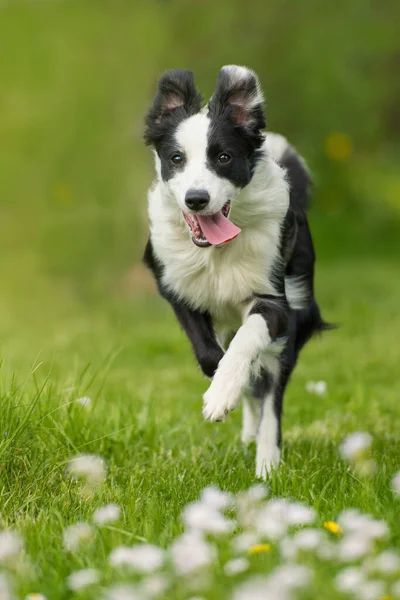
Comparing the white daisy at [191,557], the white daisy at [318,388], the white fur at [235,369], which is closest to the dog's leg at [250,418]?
the white daisy at [318,388]

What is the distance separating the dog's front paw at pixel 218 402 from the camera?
3.45 meters

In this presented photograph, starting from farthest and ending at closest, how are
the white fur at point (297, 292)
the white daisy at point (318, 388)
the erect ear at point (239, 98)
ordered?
1. the white daisy at point (318, 388)
2. the white fur at point (297, 292)
3. the erect ear at point (239, 98)

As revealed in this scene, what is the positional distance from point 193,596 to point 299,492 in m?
1.17

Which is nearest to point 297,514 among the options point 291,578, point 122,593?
point 291,578

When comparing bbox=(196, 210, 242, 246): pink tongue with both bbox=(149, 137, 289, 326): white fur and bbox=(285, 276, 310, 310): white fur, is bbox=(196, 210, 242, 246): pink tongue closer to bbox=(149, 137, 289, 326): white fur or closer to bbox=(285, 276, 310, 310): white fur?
bbox=(149, 137, 289, 326): white fur

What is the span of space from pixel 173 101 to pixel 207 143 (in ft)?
1.16

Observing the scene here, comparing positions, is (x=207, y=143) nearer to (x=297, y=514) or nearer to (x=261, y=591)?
(x=297, y=514)

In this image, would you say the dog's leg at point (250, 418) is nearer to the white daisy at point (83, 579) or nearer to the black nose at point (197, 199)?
the black nose at point (197, 199)

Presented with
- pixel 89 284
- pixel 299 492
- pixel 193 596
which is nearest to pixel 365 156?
pixel 89 284

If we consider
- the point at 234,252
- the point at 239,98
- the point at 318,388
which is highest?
the point at 239,98

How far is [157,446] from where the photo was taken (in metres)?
4.21

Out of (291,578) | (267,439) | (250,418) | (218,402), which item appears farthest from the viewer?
(250,418)

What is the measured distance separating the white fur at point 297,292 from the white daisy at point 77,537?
1903mm

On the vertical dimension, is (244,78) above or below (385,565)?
above
